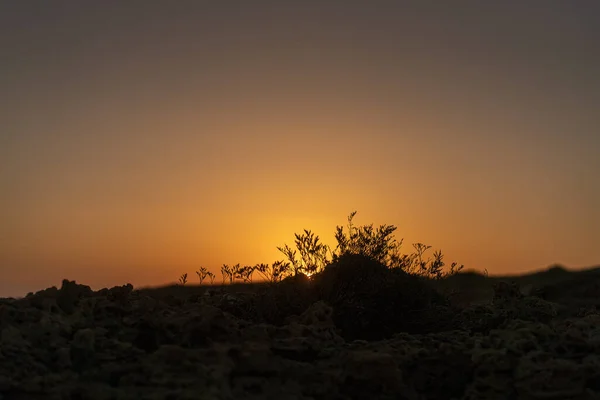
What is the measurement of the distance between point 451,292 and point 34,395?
9.33 metres

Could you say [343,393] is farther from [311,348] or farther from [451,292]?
[451,292]

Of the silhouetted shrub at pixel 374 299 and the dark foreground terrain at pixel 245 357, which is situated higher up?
the silhouetted shrub at pixel 374 299

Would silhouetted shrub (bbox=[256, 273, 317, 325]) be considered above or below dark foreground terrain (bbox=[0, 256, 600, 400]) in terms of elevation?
above

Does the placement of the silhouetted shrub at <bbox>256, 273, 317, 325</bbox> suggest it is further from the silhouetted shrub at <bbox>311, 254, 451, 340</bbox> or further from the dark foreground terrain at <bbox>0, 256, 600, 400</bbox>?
the dark foreground terrain at <bbox>0, 256, 600, 400</bbox>

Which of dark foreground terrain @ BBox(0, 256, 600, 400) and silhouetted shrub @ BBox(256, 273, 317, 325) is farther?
silhouetted shrub @ BBox(256, 273, 317, 325)

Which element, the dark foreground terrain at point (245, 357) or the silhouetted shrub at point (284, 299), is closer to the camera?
the dark foreground terrain at point (245, 357)

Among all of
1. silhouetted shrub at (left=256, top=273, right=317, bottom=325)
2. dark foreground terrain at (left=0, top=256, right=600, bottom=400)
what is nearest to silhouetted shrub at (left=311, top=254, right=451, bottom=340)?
silhouetted shrub at (left=256, top=273, right=317, bottom=325)

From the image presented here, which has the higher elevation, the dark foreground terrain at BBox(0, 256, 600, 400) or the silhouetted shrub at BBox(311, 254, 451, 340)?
the silhouetted shrub at BBox(311, 254, 451, 340)

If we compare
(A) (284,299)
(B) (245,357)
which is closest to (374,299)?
(A) (284,299)

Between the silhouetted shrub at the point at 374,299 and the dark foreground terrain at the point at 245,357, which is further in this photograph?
the silhouetted shrub at the point at 374,299

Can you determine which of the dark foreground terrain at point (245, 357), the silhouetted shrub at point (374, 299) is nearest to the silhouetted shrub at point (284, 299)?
the silhouetted shrub at point (374, 299)

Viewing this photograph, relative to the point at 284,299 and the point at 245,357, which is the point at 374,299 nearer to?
the point at 284,299

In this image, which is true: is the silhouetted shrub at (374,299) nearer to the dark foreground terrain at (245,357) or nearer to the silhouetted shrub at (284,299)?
the silhouetted shrub at (284,299)

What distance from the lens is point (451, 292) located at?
1392 centimetres
